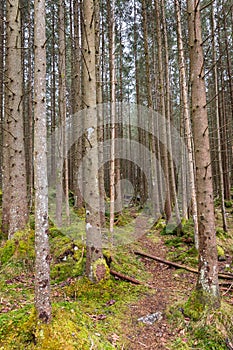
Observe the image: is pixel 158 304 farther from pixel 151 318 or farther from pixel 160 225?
pixel 160 225

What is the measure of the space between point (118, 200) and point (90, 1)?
9.68 meters

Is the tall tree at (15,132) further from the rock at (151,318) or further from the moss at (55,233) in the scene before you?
the rock at (151,318)

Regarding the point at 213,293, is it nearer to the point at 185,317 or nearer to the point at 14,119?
the point at 185,317

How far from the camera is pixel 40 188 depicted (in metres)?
2.80

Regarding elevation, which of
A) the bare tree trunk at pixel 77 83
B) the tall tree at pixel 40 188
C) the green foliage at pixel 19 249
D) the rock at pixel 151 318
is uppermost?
the bare tree trunk at pixel 77 83

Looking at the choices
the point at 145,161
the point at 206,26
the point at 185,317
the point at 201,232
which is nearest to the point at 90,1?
Answer: the point at 201,232

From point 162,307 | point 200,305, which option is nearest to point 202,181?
point 200,305

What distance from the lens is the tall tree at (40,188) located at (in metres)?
2.69

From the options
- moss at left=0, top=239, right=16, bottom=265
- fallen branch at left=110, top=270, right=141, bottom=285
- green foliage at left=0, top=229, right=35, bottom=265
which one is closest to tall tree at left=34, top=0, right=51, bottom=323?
fallen branch at left=110, top=270, right=141, bottom=285

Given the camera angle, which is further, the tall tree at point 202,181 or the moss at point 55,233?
the moss at point 55,233

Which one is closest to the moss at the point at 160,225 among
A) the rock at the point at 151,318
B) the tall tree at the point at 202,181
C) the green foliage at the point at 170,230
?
the green foliage at the point at 170,230

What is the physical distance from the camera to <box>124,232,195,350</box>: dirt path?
11.0 feet

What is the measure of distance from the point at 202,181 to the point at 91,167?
2103 mm

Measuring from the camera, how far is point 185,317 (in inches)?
148
